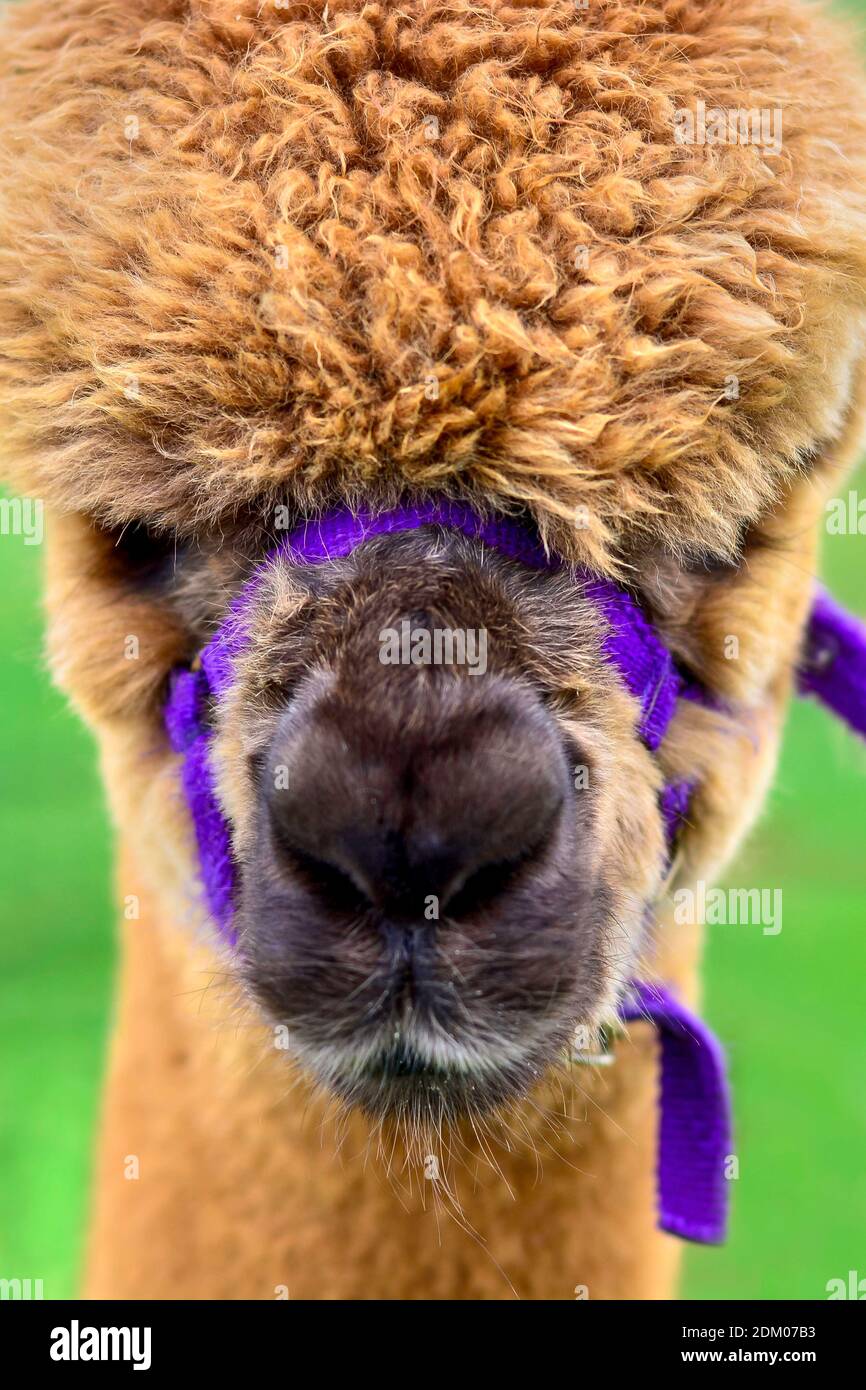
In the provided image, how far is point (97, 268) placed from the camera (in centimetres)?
164

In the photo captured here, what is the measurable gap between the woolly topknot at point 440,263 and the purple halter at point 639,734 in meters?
0.06

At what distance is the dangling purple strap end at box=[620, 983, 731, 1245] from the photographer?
1996 mm

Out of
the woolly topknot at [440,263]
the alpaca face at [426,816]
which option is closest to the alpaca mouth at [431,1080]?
the alpaca face at [426,816]

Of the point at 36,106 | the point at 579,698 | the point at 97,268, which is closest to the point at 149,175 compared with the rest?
the point at 97,268

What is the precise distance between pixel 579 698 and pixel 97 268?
80cm

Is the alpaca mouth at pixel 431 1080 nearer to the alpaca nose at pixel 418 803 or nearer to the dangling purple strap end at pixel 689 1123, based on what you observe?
the alpaca nose at pixel 418 803

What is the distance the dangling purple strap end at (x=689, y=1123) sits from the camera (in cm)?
200

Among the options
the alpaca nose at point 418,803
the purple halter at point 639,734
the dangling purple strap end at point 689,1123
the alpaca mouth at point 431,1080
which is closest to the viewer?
the alpaca nose at point 418,803

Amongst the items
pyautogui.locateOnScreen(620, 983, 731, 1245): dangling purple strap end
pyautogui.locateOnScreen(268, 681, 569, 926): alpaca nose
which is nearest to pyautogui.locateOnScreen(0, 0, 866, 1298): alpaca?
pyautogui.locateOnScreen(268, 681, 569, 926): alpaca nose

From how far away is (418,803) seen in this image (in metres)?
1.43

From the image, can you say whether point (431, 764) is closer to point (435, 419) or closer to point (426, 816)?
point (426, 816)

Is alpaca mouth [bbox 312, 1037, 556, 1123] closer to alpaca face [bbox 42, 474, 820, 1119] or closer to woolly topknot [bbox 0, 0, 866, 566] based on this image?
alpaca face [bbox 42, 474, 820, 1119]
